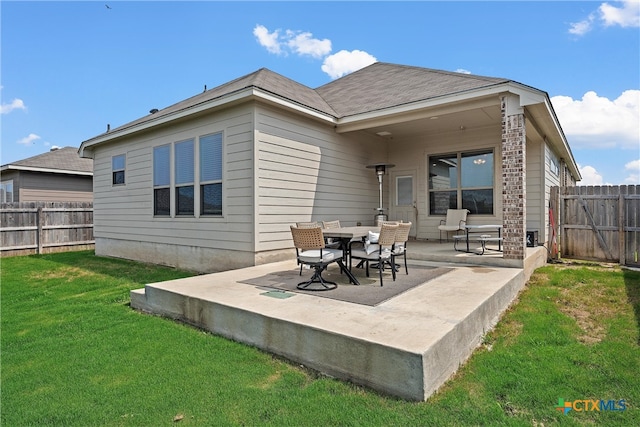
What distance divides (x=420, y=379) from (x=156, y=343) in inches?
105

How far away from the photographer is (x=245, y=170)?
6484mm

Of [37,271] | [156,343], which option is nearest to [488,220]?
[156,343]

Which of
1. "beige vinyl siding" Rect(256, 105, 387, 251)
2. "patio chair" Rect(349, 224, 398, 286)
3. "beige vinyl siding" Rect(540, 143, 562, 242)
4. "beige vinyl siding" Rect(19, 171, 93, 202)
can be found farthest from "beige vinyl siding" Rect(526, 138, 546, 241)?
"beige vinyl siding" Rect(19, 171, 93, 202)

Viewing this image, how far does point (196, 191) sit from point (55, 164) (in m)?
10.9

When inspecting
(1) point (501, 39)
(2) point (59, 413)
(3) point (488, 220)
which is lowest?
(2) point (59, 413)

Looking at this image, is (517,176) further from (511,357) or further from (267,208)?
(267,208)

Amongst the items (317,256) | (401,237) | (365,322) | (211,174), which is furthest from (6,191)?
(365,322)

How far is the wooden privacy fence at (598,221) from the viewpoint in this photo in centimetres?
719

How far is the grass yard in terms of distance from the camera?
7.44 feet

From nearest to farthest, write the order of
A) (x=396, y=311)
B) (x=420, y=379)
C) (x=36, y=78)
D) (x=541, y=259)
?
(x=420, y=379) < (x=396, y=311) < (x=541, y=259) < (x=36, y=78)

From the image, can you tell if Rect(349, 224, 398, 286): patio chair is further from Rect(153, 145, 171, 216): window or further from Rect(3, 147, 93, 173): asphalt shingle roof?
Rect(3, 147, 93, 173): asphalt shingle roof

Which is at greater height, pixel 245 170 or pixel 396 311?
pixel 245 170

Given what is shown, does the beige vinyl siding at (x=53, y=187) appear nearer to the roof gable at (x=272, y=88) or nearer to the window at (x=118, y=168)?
the window at (x=118, y=168)

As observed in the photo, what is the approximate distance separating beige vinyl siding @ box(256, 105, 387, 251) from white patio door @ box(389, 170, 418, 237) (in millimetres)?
645
